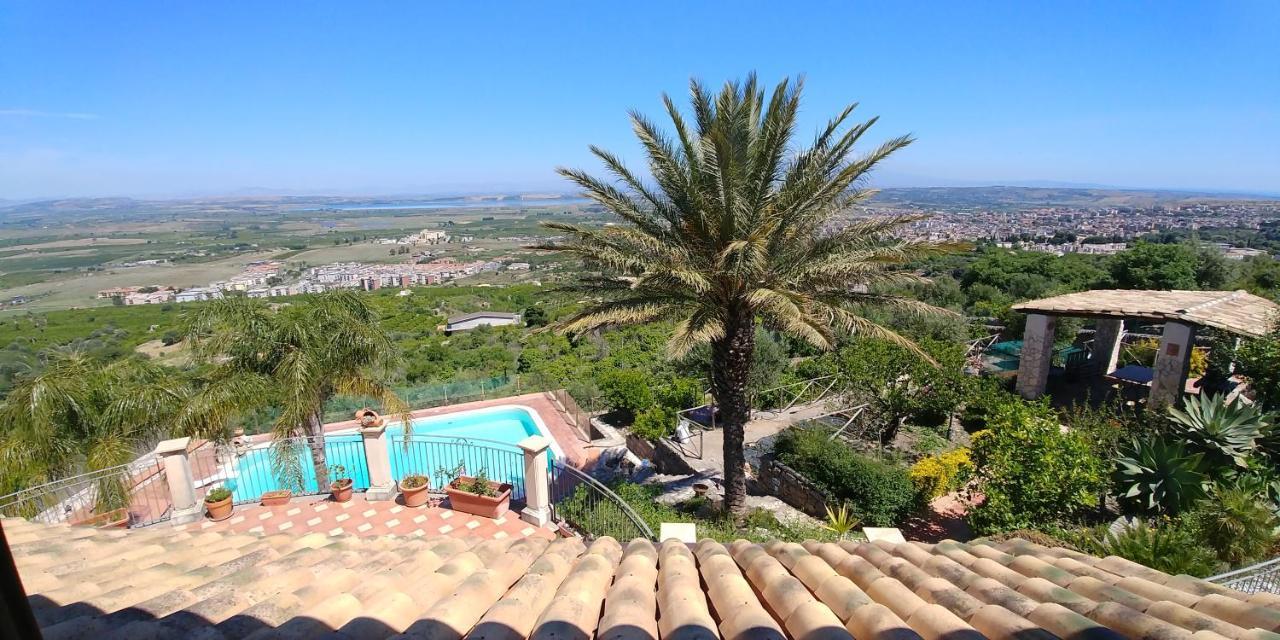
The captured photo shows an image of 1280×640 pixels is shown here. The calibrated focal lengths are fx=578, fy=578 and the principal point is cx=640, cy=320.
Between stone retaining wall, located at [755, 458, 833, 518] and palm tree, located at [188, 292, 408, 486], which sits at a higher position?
palm tree, located at [188, 292, 408, 486]

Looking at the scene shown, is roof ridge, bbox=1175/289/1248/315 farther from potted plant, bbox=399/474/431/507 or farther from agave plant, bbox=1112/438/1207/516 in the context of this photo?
potted plant, bbox=399/474/431/507

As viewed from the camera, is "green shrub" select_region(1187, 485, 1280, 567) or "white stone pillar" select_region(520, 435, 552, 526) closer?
"green shrub" select_region(1187, 485, 1280, 567)

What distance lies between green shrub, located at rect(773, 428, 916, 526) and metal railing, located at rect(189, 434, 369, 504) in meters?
7.78

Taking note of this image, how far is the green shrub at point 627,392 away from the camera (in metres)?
15.1

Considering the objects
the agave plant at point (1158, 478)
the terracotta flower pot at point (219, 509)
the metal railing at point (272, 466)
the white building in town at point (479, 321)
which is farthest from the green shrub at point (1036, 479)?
the white building in town at point (479, 321)

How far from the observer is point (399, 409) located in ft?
30.8

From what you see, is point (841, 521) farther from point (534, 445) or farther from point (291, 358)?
point (291, 358)

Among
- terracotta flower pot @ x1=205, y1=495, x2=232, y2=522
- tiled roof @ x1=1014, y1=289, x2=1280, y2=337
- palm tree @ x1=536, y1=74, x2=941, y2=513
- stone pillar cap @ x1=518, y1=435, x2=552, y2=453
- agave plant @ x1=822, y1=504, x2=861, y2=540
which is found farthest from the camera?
tiled roof @ x1=1014, y1=289, x2=1280, y2=337

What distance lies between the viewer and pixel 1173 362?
466 inches

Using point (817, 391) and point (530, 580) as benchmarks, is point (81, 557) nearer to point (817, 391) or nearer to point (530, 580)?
point (530, 580)

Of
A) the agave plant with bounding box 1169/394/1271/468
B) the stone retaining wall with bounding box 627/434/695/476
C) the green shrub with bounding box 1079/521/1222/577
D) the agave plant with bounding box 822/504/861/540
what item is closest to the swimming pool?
the stone retaining wall with bounding box 627/434/695/476

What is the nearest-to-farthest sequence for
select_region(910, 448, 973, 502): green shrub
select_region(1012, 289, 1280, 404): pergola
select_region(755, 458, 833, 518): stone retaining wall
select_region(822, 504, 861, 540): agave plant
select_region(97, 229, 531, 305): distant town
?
select_region(822, 504, 861, 540): agave plant
select_region(910, 448, 973, 502): green shrub
select_region(755, 458, 833, 518): stone retaining wall
select_region(1012, 289, 1280, 404): pergola
select_region(97, 229, 531, 305): distant town

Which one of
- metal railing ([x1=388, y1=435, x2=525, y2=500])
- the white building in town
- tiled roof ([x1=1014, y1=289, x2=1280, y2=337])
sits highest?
tiled roof ([x1=1014, y1=289, x2=1280, y2=337])

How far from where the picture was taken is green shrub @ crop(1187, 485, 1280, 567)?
6.53 m
